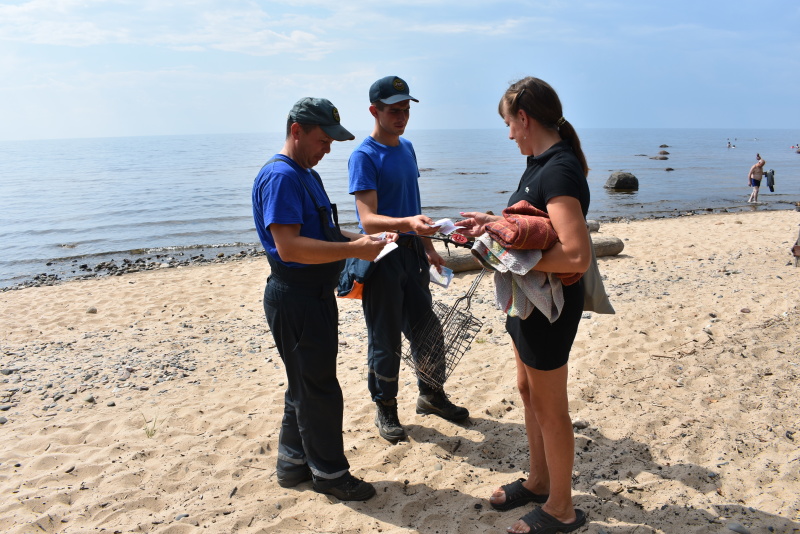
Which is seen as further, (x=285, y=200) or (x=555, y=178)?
(x=285, y=200)

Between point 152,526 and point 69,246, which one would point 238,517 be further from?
point 69,246

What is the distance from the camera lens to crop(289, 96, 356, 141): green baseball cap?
10.8ft

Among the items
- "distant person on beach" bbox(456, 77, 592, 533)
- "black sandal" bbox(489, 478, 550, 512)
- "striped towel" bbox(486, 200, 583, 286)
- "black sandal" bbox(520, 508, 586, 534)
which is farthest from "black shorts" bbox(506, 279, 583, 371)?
"black sandal" bbox(489, 478, 550, 512)

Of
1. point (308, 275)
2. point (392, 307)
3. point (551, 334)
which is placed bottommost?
point (392, 307)

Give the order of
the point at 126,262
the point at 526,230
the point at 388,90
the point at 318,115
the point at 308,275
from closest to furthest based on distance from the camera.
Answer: the point at 526,230 → the point at 318,115 → the point at 308,275 → the point at 388,90 → the point at 126,262

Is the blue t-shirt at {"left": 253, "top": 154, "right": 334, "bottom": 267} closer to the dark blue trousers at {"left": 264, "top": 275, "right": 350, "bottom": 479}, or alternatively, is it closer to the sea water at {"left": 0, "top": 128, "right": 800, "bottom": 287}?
the dark blue trousers at {"left": 264, "top": 275, "right": 350, "bottom": 479}

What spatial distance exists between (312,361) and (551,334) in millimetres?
1478

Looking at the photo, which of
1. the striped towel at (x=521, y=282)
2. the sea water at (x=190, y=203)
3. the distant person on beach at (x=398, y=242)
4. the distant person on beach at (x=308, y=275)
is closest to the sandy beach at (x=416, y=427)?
the distant person on beach at (x=308, y=275)

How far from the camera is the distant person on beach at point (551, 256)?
266cm

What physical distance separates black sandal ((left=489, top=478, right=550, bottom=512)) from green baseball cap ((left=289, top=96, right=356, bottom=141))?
2358 mm

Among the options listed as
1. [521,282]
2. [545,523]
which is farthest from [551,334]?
[545,523]

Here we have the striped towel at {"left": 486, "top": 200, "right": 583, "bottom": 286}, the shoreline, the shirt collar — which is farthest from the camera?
the shoreline

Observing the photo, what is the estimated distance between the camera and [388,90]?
421 cm

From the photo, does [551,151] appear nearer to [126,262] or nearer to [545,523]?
[545,523]
